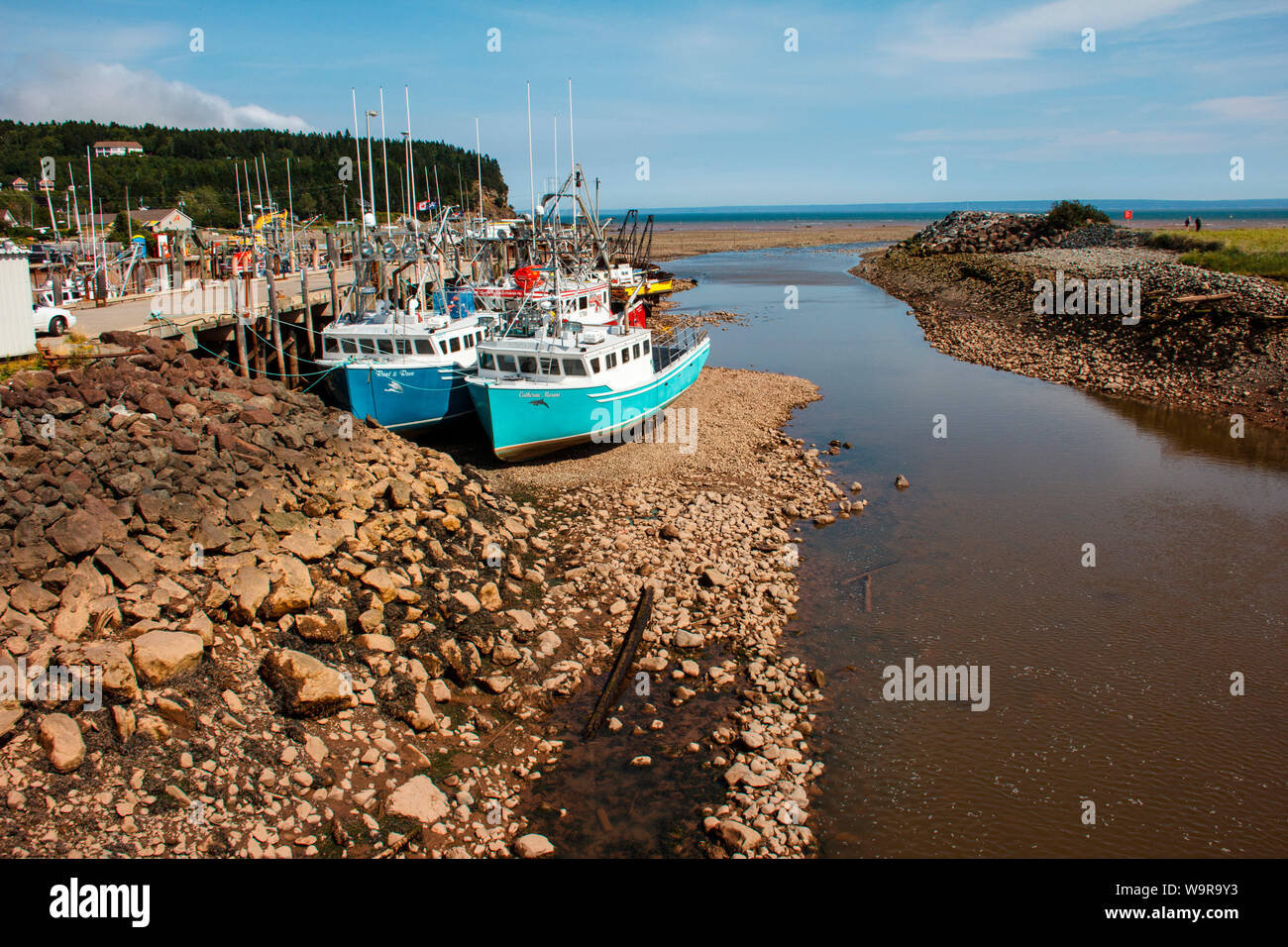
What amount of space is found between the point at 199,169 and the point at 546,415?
3653 inches

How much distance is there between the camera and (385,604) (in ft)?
39.5

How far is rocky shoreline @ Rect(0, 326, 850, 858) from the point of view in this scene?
8344 millimetres

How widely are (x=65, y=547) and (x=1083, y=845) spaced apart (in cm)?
1279

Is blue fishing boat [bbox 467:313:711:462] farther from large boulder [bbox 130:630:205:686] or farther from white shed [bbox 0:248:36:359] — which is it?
large boulder [bbox 130:630:205:686]

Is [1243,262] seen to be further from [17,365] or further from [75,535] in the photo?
[17,365]

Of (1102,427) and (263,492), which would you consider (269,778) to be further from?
(1102,427)

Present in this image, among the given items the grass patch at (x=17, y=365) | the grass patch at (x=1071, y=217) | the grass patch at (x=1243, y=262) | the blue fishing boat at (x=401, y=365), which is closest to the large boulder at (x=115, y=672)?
the grass patch at (x=17, y=365)

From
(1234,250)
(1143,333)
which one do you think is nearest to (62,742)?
(1143,333)

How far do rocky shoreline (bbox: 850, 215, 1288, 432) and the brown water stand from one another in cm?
311

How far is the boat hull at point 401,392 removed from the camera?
72.8 ft

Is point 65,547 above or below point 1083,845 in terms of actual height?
above

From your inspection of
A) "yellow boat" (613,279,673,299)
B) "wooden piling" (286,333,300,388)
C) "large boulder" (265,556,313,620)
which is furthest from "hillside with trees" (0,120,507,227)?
"large boulder" (265,556,313,620)

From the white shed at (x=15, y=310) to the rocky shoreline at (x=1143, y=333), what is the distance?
108 feet
